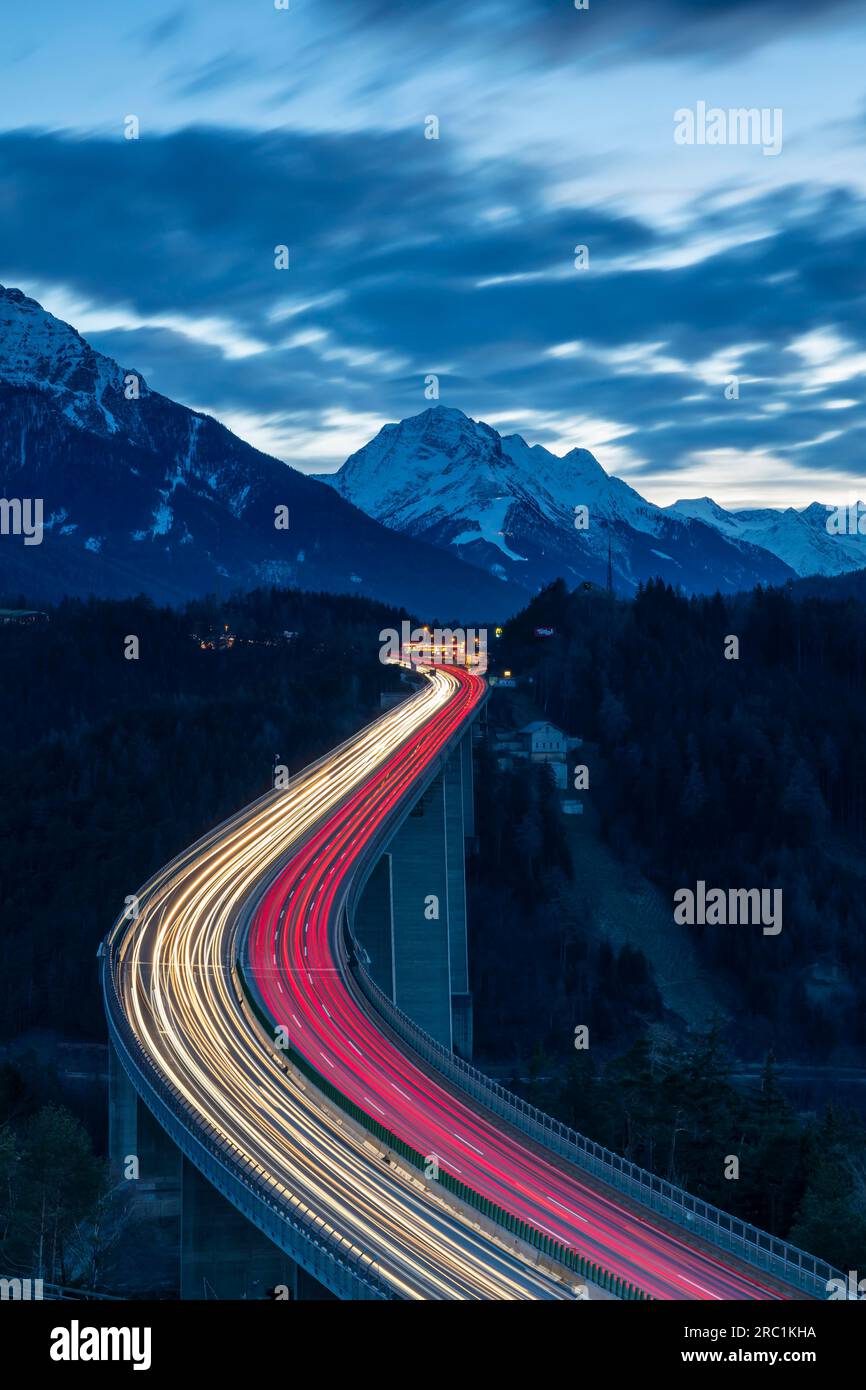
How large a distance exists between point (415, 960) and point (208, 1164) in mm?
41341

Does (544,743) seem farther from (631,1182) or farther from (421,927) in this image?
(631,1182)

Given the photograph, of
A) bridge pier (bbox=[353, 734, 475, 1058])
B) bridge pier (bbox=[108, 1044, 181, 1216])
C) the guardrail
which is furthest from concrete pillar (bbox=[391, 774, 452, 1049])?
the guardrail

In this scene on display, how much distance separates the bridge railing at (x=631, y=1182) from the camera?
33.6 metres

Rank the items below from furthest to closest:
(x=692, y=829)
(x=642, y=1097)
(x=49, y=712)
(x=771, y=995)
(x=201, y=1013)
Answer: (x=49, y=712)
(x=692, y=829)
(x=771, y=995)
(x=642, y=1097)
(x=201, y=1013)

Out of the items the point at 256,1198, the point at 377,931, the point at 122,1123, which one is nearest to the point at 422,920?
the point at 377,931

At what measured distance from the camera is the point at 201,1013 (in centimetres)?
4891

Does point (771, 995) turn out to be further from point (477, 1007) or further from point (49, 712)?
point (49, 712)

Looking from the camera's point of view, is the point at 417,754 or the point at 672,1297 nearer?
the point at 672,1297

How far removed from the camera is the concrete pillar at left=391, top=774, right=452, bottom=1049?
74.9 m

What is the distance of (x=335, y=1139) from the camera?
38.4 meters

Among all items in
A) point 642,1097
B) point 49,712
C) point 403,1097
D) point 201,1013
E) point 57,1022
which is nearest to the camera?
point 403,1097

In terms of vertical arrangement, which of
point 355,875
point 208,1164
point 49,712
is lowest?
point 208,1164

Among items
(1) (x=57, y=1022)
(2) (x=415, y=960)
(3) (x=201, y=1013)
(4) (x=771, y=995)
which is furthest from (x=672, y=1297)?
(4) (x=771, y=995)

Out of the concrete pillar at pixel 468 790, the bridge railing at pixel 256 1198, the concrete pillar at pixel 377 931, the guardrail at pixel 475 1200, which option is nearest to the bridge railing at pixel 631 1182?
the guardrail at pixel 475 1200
